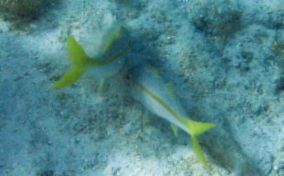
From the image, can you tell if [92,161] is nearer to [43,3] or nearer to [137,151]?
[137,151]

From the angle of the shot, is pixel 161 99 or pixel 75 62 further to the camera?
pixel 75 62

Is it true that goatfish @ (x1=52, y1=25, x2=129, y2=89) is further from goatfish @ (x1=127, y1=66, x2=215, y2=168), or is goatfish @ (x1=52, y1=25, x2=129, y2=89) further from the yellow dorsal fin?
goatfish @ (x1=127, y1=66, x2=215, y2=168)

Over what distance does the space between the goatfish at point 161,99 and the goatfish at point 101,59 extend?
21 cm

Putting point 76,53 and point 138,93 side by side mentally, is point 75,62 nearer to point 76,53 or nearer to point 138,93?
point 76,53

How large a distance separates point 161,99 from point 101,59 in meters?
0.66

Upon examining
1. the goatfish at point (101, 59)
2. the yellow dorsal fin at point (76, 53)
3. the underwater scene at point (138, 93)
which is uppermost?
the yellow dorsal fin at point (76, 53)

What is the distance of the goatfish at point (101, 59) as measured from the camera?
7.84ft

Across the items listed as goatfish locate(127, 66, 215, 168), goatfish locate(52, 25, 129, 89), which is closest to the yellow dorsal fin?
goatfish locate(52, 25, 129, 89)

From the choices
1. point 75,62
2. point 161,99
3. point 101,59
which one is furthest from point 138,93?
point 75,62

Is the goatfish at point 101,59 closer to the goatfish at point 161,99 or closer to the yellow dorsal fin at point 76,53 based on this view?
the yellow dorsal fin at point 76,53

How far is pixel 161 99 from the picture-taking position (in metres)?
2.30

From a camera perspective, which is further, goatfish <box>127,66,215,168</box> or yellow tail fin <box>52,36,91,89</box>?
yellow tail fin <box>52,36,91,89</box>

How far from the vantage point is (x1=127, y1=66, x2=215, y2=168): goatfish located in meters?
2.17

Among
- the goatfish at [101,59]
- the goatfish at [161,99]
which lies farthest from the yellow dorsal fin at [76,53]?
the goatfish at [161,99]
